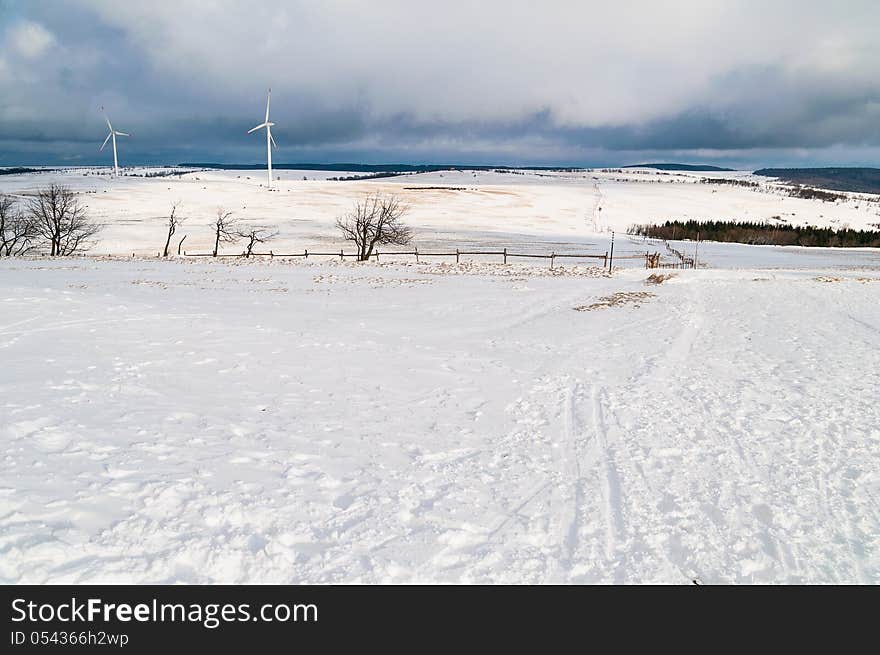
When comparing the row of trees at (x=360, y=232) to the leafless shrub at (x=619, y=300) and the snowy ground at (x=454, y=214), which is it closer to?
the snowy ground at (x=454, y=214)

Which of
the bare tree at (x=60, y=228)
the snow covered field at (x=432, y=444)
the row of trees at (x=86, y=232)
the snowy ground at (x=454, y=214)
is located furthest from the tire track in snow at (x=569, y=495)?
the bare tree at (x=60, y=228)

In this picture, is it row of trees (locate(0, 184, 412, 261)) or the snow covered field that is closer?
the snow covered field

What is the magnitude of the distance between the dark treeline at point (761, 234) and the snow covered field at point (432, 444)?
227ft


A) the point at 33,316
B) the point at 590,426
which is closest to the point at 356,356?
the point at 590,426

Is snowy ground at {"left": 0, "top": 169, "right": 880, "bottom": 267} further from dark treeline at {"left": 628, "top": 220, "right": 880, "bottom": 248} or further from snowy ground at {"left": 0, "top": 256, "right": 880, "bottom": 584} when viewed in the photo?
snowy ground at {"left": 0, "top": 256, "right": 880, "bottom": 584}

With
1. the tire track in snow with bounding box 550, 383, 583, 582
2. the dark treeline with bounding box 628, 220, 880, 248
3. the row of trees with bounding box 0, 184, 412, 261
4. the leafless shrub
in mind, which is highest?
the dark treeline with bounding box 628, 220, 880, 248

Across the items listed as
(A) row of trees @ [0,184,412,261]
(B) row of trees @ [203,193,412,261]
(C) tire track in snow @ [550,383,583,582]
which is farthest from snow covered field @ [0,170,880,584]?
(A) row of trees @ [0,184,412,261]

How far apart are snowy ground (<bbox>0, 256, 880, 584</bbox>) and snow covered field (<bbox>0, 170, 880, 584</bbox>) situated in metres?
0.04

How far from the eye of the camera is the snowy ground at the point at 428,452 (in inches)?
206

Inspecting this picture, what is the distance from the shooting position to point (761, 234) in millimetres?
83188

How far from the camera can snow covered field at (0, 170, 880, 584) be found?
17.3 ft

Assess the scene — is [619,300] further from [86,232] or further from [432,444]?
[86,232]

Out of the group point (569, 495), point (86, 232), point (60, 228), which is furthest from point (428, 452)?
point (86, 232)
